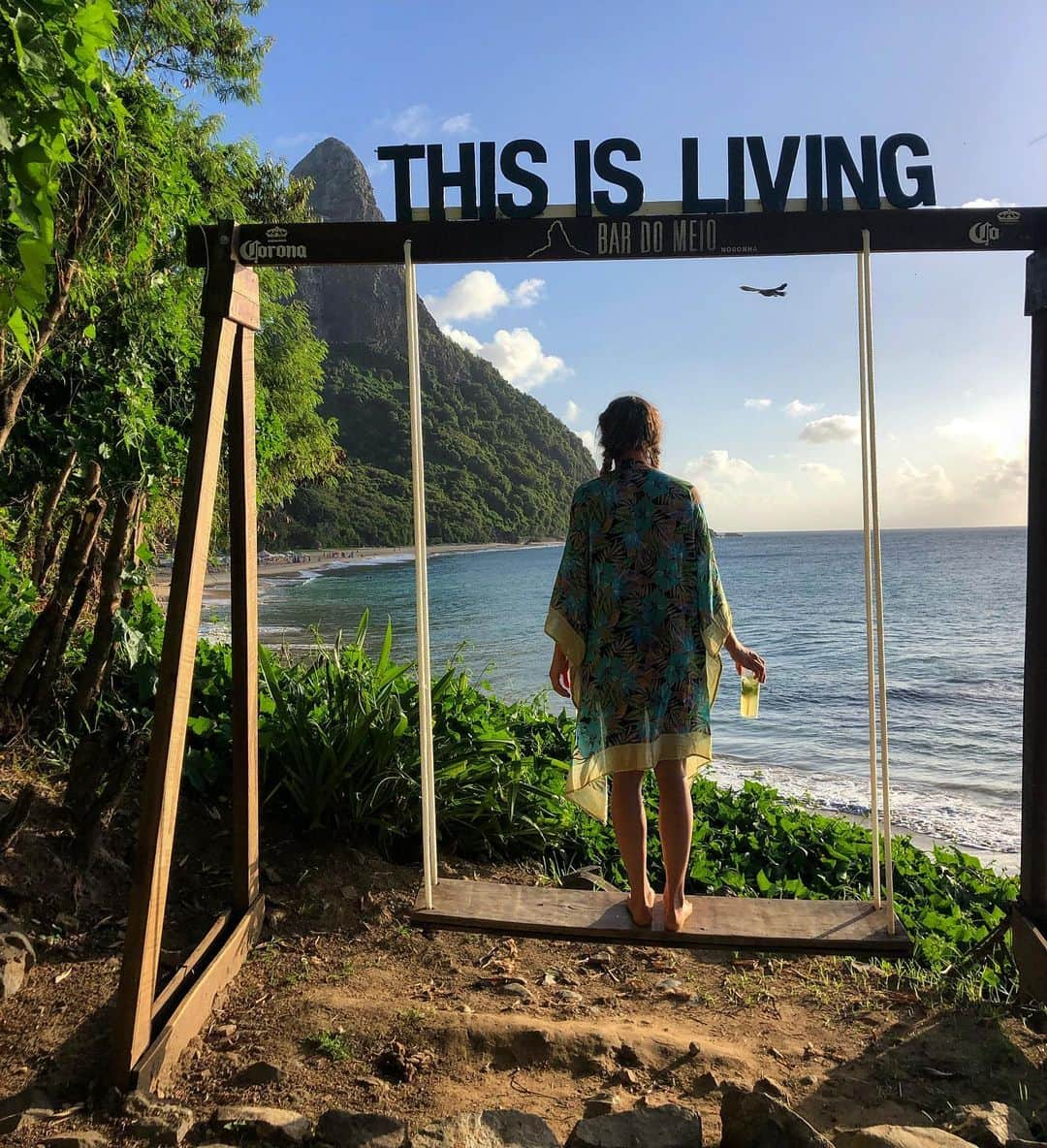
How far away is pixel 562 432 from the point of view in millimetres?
36625

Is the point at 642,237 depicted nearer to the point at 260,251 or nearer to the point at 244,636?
the point at 260,251

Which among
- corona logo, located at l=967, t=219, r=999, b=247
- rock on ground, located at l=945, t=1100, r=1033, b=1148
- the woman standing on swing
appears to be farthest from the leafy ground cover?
corona logo, located at l=967, t=219, r=999, b=247

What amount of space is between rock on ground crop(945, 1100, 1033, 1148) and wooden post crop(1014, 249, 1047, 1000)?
26.0 inches

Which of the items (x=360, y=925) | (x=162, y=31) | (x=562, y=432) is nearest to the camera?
(x=360, y=925)

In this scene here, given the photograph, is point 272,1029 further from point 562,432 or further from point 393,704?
point 562,432

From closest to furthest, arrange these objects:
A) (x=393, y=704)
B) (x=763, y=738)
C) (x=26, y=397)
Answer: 1. (x=393, y=704)
2. (x=26, y=397)
3. (x=763, y=738)

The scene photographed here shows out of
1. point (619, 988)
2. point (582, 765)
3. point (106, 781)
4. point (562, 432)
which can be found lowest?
point (619, 988)

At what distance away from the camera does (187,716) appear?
249 centimetres

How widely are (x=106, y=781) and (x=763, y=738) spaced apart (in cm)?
968

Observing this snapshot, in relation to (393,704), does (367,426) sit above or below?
above

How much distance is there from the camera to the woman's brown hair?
249 centimetres

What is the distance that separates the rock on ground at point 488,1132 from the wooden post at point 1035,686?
1.64 metres

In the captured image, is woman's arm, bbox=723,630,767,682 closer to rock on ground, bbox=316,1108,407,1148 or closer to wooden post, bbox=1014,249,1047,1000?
wooden post, bbox=1014,249,1047,1000

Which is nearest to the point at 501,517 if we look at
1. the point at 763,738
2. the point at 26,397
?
the point at 763,738
